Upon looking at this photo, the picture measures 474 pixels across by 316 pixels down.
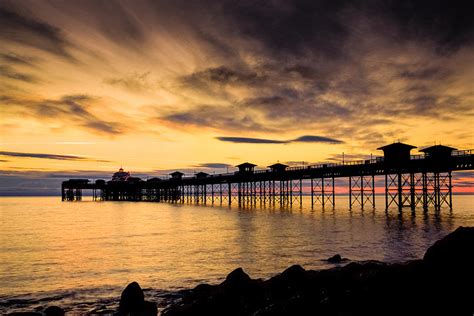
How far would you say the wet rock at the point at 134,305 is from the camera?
1410 cm

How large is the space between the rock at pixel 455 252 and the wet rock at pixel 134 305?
32.0 ft

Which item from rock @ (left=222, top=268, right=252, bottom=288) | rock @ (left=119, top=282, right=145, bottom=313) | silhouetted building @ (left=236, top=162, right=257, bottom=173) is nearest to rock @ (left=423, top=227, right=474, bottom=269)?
rock @ (left=222, top=268, right=252, bottom=288)

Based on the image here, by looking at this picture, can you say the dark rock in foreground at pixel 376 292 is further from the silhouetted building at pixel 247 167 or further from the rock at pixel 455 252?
the silhouetted building at pixel 247 167

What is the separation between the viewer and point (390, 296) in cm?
1023

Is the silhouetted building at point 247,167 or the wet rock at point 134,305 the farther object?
the silhouetted building at point 247,167

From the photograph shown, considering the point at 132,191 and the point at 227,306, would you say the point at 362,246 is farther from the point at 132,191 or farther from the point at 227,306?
the point at 132,191

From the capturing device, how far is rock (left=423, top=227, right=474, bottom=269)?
10.5 m

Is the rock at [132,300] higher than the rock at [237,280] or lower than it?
lower

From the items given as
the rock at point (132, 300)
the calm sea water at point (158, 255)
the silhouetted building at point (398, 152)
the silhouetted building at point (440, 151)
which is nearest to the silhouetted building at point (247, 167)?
the silhouetted building at point (398, 152)

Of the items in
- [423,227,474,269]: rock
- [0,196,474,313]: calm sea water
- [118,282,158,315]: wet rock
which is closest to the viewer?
[423,227,474,269]: rock

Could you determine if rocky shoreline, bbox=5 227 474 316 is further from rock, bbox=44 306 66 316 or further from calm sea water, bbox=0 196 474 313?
rock, bbox=44 306 66 316

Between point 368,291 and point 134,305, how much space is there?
872 cm

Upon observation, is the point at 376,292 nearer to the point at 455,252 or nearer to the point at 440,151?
the point at 455,252

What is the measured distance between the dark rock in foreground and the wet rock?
177 centimetres
